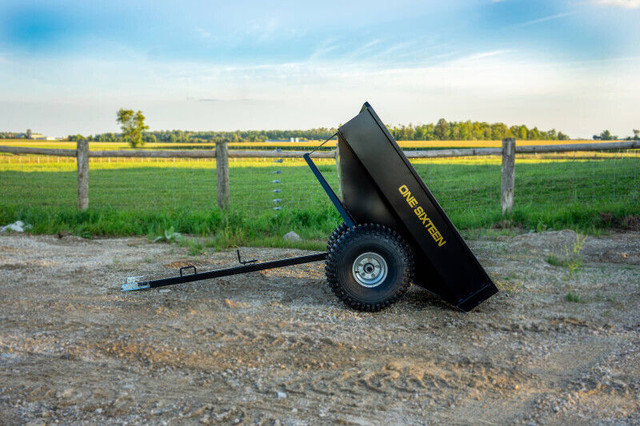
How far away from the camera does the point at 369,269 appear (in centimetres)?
525

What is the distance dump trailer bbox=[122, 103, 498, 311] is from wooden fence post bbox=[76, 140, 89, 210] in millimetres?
7995

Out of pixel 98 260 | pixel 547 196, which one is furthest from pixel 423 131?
pixel 98 260

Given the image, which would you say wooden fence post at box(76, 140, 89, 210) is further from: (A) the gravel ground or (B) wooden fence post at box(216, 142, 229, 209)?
(A) the gravel ground

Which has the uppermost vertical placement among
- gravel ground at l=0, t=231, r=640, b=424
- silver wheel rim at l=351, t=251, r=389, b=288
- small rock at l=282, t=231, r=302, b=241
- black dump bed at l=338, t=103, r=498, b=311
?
black dump bed at l=338, t=103, r=498, b=311

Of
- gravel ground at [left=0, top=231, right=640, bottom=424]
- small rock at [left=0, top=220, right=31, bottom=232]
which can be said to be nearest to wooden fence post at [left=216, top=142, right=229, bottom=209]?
small rock at [left=0, top=220, right=31, bottom=232]

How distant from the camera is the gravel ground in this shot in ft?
11.2

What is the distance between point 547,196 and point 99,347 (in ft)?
44.3

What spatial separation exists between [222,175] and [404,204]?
706 centimetres

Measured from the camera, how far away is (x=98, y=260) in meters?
7.78

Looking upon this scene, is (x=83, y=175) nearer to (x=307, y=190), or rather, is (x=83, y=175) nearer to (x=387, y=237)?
(x=307, y=190)

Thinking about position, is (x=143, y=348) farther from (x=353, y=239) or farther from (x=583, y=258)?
(x=583, y=258)

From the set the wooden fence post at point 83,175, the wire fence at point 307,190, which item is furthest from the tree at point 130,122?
the wooden fence post at point 83,175

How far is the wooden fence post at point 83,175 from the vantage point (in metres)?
11.6

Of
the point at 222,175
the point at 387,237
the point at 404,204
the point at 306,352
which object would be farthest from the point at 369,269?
the point at 222,175
